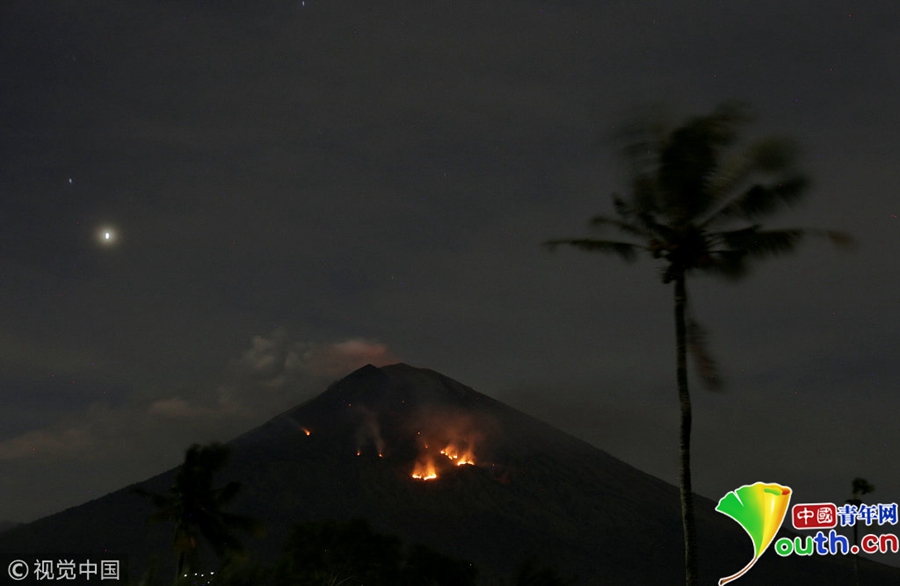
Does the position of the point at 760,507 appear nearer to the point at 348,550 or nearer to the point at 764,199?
the point at 764,199

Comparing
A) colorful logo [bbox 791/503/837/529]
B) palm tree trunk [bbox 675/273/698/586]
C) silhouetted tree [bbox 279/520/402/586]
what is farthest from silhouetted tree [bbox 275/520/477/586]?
palm tree trunk [bbox 675/273/698/586]

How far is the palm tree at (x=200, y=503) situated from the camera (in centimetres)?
4616

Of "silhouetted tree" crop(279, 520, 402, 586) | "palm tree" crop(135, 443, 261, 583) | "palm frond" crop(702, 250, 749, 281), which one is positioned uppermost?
"palm frond" crop(702, 250, 749, 281)

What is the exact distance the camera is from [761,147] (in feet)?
73.7

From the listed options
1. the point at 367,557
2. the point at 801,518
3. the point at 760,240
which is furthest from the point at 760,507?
the point at 367,557

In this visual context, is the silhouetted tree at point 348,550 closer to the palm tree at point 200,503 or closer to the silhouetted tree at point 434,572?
the silhouetted tree at point 434,572

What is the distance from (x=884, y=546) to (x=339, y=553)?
202 ft

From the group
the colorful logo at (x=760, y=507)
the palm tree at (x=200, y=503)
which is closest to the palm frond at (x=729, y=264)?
the colorful logo at (x=760, y=507)

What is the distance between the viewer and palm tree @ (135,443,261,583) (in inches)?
1817

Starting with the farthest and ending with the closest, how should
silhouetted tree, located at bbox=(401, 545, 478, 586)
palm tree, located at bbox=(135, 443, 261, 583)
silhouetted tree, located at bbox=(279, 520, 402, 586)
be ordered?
1. silhouetted tree, located at bbox=(401, 545, 478, 586)
2. silhouetted tree, located at bbox=(279, 520, 402, 586)
3. palm tree, located at bbox=(135, 443, 261, 583)

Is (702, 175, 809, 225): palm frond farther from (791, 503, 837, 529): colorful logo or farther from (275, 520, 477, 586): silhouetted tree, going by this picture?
(275, 520, 477, 586): silhouetted tree

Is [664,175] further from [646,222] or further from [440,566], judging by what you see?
[440,566]

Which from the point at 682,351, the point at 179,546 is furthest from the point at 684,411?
the point at 179,546

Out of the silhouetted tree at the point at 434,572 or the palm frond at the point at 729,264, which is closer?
the palm frond at the point at 729,264
